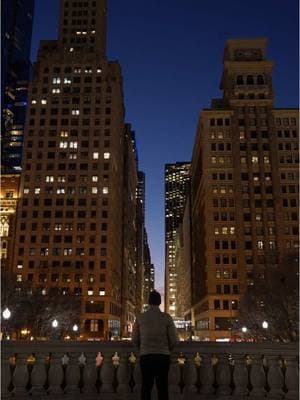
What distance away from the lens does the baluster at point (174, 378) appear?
962 cm

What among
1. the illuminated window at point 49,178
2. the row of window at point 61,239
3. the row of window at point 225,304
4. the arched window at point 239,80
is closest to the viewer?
the row of window at point 225,304

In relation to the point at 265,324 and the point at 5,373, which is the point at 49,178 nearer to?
the point at 265,324

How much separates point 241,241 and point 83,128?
2440 inches

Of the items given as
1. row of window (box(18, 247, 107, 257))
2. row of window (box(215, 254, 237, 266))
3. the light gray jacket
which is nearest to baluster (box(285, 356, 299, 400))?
the light gray jacket

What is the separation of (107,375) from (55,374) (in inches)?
45.3

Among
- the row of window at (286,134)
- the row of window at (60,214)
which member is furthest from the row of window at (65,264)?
the row of window at (286,134)

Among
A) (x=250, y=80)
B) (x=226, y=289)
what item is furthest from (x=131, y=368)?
(x=250, y=80)

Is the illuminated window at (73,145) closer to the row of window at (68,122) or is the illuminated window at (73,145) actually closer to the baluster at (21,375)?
the row of window at (68,122)

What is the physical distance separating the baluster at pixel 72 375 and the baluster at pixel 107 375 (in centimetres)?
56

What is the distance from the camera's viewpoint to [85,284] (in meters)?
127

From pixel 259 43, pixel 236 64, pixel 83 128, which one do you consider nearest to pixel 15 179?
pixel 83 128

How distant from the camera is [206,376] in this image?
9.79 m

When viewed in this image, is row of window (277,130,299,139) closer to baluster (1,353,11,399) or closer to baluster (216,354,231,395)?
baluster (216,354,231,395)

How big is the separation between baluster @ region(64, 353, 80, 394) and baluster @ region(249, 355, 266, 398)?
12.6 feet
